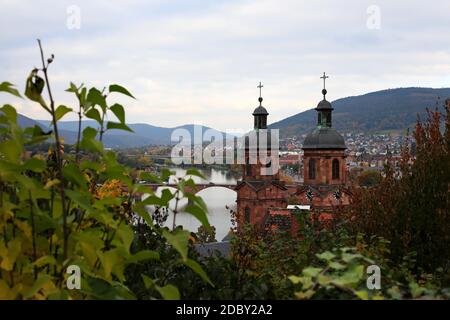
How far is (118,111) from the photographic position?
2.58m

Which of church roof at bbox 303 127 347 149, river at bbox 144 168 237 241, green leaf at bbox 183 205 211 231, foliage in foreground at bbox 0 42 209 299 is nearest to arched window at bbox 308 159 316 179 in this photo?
church roof at bbox 303 127 347 149

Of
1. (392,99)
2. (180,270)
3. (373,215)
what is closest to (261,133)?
(373,215)

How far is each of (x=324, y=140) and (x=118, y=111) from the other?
32280 mm

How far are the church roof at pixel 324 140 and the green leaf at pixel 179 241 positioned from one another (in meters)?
32.1

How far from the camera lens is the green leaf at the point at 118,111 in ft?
8.40

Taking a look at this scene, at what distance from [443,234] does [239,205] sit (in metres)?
30.2

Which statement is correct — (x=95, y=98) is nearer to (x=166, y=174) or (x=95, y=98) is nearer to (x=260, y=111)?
(x=166, y=174)

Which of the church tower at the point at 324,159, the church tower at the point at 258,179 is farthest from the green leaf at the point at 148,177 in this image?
the church tower at the point at 258,179

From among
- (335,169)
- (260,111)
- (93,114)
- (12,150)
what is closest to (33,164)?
(12,150)

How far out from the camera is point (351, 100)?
195 metres

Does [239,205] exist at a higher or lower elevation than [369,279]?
lower

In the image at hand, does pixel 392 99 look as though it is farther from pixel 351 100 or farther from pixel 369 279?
pixel 369 279
